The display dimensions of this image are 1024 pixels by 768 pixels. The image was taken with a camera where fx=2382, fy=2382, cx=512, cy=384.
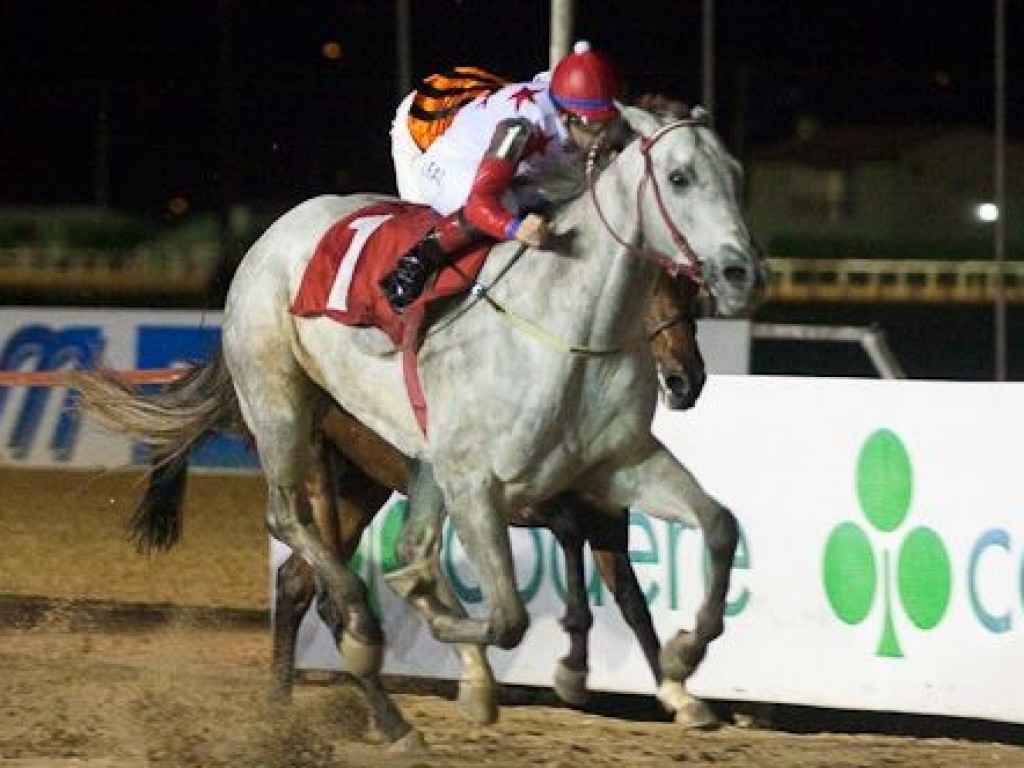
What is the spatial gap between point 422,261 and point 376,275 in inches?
11.1

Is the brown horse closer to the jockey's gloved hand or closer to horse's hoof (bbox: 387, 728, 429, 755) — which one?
horse's hoof (bbox: 387, 728, 429, 755)

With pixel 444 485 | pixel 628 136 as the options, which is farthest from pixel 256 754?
pixel 628 136

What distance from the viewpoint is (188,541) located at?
12695 millimetres

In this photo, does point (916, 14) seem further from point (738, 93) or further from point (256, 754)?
point (256, 754)

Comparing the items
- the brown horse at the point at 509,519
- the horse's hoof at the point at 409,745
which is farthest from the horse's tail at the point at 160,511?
the horse's hoof at the point at 409,745

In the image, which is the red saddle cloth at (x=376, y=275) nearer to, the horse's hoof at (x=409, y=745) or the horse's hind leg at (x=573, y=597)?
the horse's hind leg at (x=573, y=597)

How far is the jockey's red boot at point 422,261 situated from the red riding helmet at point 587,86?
47 centimetres

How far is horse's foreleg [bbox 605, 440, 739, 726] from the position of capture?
6379mm

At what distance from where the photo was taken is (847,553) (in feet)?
25.8

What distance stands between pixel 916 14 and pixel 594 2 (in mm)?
6856

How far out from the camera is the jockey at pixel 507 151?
20.7ft

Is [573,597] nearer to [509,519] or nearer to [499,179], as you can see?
[509,519]

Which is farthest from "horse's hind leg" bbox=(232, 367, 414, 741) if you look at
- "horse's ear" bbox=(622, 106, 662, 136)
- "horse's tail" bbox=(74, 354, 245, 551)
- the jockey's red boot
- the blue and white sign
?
the blue and white sign

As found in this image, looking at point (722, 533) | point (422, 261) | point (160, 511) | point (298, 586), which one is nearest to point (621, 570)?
point (722, 533)
